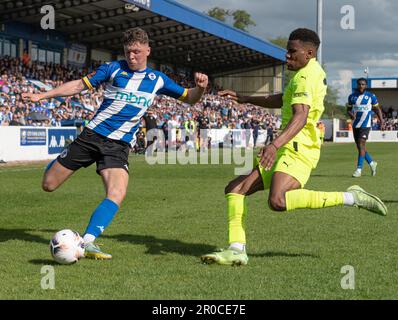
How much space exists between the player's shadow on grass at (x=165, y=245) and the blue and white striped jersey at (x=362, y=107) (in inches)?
401

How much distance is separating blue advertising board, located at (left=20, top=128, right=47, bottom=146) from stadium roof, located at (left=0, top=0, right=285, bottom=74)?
12375 mm

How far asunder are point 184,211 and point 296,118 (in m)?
4.30

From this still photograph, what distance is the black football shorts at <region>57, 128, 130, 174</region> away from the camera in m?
6.39

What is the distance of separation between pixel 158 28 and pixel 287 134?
131 feet

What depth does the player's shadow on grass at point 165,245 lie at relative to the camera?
625cm

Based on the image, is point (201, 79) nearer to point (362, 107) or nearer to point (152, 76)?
point (152, 76)

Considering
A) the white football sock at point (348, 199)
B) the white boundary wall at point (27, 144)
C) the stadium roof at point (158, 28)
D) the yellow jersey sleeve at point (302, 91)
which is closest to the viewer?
the yellow jersey sleeve at point (302, 91)

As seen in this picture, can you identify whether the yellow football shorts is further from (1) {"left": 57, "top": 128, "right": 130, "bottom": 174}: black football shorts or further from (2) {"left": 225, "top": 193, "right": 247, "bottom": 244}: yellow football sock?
(1) {"left": 57, "top": 128, "right": 130, "bottom": 174}: black football shorts

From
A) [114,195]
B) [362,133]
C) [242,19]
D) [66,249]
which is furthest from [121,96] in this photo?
[242,19]

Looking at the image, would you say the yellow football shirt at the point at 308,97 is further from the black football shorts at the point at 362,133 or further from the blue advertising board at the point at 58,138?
the blue advertising board at the point at 58,138

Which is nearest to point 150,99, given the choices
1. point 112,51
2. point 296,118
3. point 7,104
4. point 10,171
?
point 296,118

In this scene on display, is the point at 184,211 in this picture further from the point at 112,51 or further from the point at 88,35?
the point at 112,51

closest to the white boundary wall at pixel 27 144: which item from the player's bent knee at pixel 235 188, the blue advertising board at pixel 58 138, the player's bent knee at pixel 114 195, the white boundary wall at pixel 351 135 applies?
the blue advertising board at pixel 58 138

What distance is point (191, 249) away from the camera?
6.38m
